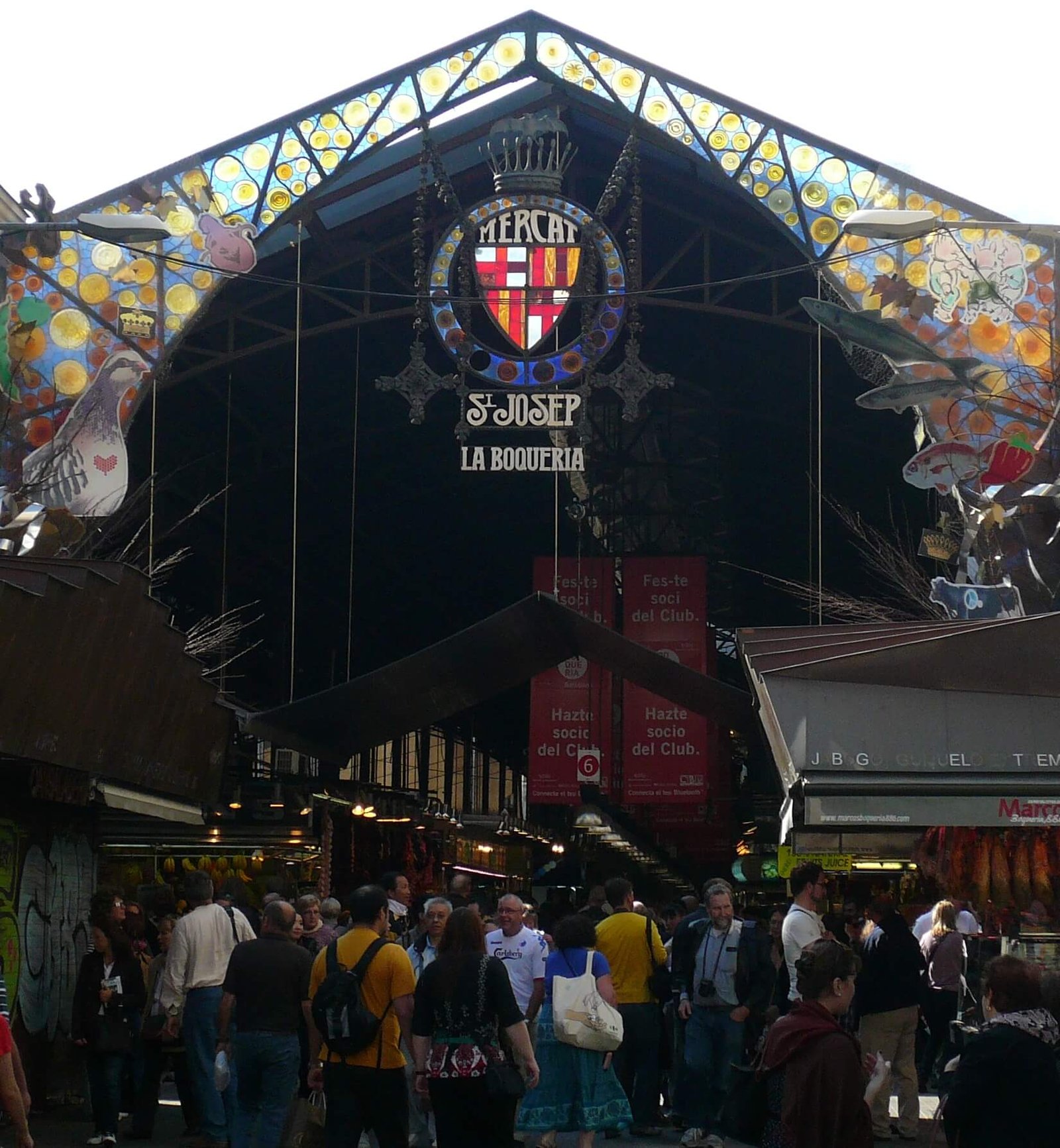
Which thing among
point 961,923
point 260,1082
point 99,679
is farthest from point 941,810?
point 99,679

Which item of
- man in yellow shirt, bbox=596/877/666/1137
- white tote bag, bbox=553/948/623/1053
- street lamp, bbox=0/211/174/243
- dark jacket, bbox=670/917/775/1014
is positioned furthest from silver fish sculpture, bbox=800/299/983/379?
white tote bag, bbox=553/948/623/1053

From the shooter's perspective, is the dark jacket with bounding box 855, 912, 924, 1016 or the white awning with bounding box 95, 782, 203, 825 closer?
the dark jacket with bounding box 855, 912, 924, 1016

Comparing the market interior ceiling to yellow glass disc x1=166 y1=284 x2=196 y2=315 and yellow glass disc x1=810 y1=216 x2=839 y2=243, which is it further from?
yellow glass disc x1=166 y1=284 x2=196 y2=315

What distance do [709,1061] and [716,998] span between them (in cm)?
45

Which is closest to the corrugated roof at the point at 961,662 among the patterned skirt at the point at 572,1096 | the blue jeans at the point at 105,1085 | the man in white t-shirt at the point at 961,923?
the man in white t-shirt at the point at 961,923

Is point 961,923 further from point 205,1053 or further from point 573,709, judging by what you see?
point 573,709

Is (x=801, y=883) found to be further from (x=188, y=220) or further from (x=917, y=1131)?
(x=188, y=220)

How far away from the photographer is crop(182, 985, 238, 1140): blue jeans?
454 inches

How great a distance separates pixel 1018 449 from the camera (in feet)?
61.3

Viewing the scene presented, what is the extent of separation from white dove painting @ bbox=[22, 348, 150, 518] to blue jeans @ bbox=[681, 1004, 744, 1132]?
9678 mm

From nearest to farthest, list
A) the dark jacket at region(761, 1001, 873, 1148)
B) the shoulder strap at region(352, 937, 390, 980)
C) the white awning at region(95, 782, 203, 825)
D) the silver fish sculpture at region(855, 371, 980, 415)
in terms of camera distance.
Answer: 1. the dark jacket at region(761, 1001, 873, 1148)
2. the shoulder strap at region(352, 937, 390, 980)
3. the white awning at region(95, 782, 203, 825)
4. the silver fish sculpture at region(855, 371, 980, 415)

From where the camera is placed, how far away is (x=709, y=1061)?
11.9 m

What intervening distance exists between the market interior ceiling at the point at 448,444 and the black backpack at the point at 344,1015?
1379cm

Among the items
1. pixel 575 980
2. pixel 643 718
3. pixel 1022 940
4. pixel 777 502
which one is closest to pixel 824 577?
pixel 777 502
